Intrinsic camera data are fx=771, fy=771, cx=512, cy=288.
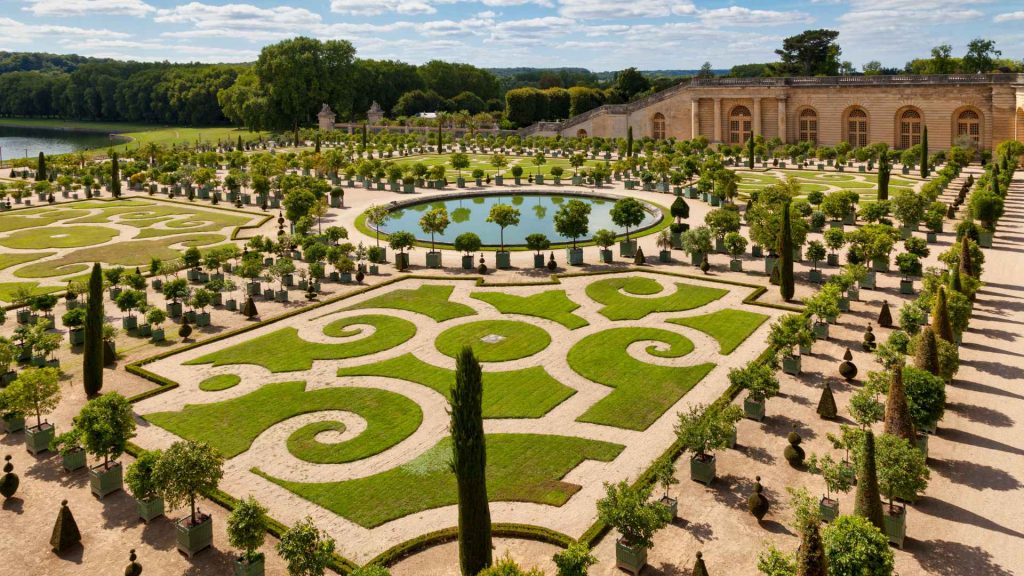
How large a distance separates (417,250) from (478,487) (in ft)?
114

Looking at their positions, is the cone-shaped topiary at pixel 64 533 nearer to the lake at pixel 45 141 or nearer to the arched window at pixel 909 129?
the arched window at pixel 909 129

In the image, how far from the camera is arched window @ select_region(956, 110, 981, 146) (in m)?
91.1

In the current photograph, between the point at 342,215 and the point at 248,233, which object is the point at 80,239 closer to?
the point at 248,233

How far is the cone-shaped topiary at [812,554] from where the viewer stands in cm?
1472

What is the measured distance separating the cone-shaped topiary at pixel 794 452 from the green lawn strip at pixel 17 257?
158 feet

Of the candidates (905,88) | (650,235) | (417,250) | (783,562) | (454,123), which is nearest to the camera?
(783,562)

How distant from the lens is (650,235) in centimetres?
5497

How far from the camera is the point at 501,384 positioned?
95.4 feet

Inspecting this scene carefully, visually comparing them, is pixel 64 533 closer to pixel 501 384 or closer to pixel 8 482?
pixel 8 482

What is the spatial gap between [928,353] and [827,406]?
11.9 ft

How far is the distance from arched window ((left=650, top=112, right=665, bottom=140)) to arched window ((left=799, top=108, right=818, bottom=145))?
2016cm

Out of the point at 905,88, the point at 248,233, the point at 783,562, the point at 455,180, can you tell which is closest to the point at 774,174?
the point at 905,88

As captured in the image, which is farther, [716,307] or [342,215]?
[342,215]

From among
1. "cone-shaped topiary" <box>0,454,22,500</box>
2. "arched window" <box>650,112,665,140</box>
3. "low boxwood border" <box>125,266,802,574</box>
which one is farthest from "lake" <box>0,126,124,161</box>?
"cone-shaped topiary" <box>0,454,22,500</box>
